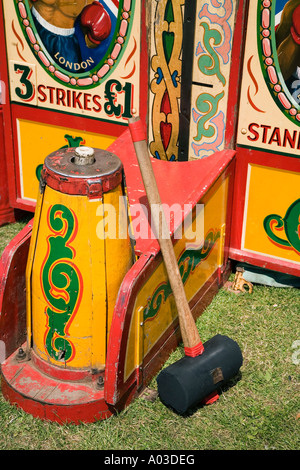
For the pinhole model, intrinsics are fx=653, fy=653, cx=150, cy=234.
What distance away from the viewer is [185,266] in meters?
4.30

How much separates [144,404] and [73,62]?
2.68 m

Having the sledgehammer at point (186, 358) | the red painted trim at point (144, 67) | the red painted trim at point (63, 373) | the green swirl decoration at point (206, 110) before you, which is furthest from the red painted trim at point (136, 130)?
the red painted trim at point (63, 373)

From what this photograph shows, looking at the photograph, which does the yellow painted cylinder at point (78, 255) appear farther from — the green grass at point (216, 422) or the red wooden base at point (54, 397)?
the green grass at point (216, 422)

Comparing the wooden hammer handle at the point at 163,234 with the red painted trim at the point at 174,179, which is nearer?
the wooden hammer handle at the point at 163,234

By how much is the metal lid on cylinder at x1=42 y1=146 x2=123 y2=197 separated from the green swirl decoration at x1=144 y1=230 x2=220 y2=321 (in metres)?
0.74

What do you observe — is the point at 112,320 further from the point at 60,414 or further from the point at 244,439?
the point at 244,439

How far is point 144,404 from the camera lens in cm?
390

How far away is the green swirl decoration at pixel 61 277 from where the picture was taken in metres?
3.57

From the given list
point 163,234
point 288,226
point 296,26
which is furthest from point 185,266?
point 296,26

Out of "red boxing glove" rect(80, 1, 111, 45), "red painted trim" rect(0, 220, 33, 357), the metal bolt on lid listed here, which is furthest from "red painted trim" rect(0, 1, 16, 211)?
the metal bolt on lid

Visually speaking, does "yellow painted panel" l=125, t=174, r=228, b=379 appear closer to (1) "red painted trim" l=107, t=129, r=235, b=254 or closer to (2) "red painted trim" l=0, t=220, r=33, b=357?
(1) "red painted trim" l=107, t=129, r=235, b=254

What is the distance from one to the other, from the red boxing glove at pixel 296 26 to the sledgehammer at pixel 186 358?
1.32 m

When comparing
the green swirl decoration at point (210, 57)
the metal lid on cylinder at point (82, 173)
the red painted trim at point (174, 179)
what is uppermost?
the green swirl decoration at point (210, 57)

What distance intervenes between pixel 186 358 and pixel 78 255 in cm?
91
